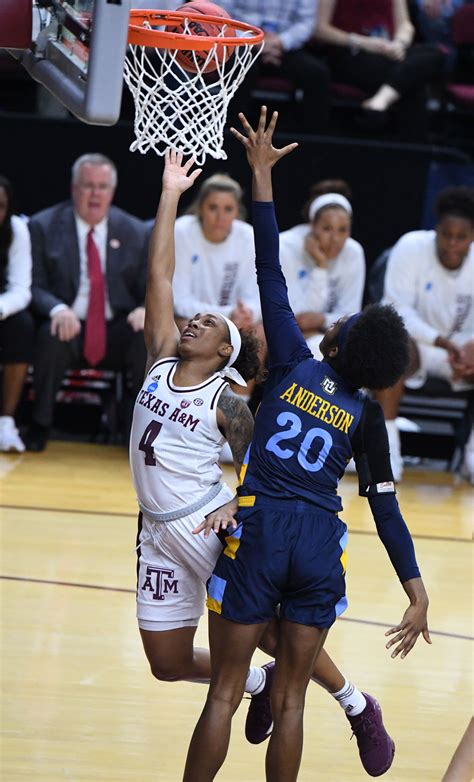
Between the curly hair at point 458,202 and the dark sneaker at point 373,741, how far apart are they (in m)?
4.65

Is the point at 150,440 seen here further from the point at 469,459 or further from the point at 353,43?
the point at 353,43

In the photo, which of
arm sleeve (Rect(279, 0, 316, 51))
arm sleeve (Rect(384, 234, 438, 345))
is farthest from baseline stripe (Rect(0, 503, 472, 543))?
arm sleeve (Rect(279, 0, 316, 51))

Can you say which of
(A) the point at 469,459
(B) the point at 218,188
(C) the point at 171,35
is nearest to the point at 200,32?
(C) the point at 171,35

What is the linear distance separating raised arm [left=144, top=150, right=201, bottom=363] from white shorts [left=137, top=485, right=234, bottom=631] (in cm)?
53

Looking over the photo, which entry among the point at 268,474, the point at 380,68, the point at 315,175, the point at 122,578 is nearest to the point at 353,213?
the point at 315,175

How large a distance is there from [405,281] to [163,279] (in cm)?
443

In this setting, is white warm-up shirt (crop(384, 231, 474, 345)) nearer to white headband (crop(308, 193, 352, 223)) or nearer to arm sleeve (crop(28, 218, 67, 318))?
white headband (crop(308, 193, 352, 223))

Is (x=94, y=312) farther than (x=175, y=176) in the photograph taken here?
Yes

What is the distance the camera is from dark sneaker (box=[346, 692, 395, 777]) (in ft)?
13.1

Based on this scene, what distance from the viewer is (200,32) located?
421 centimetres

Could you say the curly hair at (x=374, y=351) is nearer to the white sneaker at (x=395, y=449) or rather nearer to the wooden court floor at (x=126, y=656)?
the wooden court floor at (x=126, y=656)

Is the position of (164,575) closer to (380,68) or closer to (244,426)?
(244,426)

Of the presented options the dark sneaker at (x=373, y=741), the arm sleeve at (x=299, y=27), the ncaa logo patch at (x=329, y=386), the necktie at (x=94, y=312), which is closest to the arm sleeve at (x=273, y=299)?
the ncaa logo patch at (x=329, y=386)

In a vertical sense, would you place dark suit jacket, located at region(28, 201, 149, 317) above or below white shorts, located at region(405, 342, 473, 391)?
above
